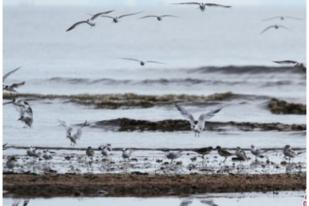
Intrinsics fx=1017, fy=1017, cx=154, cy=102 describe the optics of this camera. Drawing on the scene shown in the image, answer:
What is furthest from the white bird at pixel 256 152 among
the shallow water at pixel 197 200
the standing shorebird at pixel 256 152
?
the shallow water at pixel 197 200

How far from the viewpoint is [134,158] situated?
8.77 meters

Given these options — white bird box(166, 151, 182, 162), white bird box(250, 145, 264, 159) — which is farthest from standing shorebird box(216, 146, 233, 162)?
white bird box(166, 151, 182, 162)

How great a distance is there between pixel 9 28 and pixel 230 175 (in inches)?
Answer: 244

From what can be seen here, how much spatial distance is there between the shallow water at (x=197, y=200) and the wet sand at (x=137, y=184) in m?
0.09

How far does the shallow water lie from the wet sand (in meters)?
0.09

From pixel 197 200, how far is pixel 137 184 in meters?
0.52

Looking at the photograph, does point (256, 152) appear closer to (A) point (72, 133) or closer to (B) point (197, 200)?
(B) point (197, 200)

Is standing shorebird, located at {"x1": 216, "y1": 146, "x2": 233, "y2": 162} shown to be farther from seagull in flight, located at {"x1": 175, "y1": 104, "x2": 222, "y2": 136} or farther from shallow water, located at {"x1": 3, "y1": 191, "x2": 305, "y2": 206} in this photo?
shallow water, located at {"x1": 3, "y1": 191, "x2": 305, "y2": 206}

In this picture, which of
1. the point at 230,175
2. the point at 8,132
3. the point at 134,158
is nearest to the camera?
the point at 230,175

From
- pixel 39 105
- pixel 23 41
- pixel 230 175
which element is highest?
pixel 23 41

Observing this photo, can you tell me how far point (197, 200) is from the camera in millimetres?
7582

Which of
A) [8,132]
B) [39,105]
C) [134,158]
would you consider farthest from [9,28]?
[134,158]

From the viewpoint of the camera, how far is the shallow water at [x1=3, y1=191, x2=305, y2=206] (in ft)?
24.6

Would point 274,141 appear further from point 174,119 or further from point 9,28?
point 9,28
